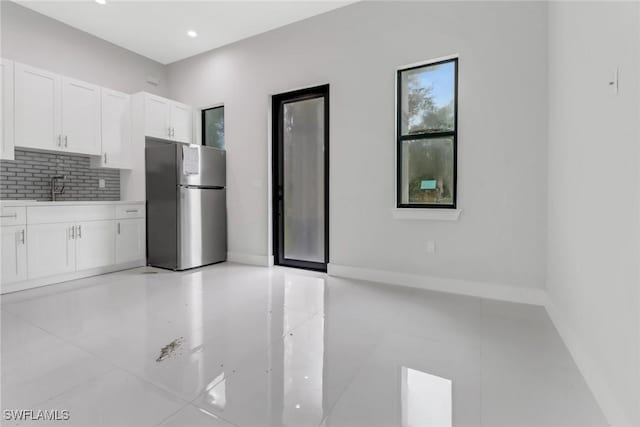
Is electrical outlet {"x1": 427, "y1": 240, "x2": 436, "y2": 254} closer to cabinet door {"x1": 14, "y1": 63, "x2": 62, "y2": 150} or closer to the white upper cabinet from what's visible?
the white upper cabinet

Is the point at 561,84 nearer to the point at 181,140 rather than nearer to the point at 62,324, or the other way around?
the point at 62,324

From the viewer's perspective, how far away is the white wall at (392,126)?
273cm

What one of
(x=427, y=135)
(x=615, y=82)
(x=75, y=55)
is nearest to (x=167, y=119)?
(x=75, y=55)

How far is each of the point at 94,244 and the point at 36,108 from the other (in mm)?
1605

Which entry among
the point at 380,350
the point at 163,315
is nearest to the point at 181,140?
the point at 163,315

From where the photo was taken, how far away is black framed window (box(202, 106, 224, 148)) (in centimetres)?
478

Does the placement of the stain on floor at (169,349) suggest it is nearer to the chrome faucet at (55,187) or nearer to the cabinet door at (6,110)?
the cabinet door at (6,110)

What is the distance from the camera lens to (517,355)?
5.92ft

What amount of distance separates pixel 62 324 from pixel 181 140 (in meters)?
3.19

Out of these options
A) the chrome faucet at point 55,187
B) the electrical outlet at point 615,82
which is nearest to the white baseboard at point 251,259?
the chrome faucet at point 55,187

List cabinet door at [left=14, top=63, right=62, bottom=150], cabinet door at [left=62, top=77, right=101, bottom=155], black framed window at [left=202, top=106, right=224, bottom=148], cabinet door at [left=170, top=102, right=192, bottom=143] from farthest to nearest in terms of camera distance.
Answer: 1. black framed window at [left=202, top=106, right=224, bottom=148]
2. cabinet door at [left=170, top=102, right=192, bottom=143]
3. cabinet door at [left=62, top=77, right=101, bottom=155]
4. cabinet door at [left=14, top=63, right=62, bottom=150]

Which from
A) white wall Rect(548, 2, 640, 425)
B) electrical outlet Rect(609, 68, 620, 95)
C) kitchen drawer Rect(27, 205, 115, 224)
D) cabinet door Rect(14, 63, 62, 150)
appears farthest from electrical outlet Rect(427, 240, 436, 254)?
cabinet door Rect(14, 63, 62, 150)

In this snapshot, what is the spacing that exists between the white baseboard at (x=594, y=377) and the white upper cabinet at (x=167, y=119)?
194 inches

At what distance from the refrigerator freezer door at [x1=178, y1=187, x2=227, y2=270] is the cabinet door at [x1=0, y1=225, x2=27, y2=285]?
1.45m
